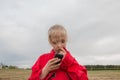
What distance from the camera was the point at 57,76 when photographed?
9.98ft

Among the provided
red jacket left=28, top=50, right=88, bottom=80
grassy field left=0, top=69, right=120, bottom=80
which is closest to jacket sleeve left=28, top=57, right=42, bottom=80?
red jacket left=28, top=50, right=88, bottom=80

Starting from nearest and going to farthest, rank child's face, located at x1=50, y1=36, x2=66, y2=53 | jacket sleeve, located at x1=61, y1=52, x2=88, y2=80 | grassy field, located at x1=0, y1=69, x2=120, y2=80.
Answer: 1. jacket sleeve, located at x1=61, y1=52, x2=88, y2=80
2. child's face, located at x1=50, y1=36, x2=66, y2=53
3. grassy field, located at x1=0, y1=69, x2=120, y2=80

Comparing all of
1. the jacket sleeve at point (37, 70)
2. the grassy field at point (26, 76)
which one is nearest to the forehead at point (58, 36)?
the jacket sleeve at point (37, 70)

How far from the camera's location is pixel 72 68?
301 centimetres

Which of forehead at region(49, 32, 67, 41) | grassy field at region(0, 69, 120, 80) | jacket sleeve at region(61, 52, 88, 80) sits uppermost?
forehead at region(49, 32, 67, 41)

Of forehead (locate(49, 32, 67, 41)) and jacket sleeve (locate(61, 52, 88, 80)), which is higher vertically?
forehead (locate(49, 32, 67, 41))

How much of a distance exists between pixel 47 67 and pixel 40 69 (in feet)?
0.60

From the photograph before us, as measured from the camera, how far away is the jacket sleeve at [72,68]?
294 centimetres

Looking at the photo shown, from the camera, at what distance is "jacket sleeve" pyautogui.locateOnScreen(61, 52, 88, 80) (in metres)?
2.94

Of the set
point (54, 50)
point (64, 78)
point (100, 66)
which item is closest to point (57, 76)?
point (64, 78)

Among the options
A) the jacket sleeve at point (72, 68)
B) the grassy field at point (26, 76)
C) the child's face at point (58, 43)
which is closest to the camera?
the jacket sleeve at point (72, 68)

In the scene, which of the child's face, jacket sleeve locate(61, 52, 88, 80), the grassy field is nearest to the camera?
jacket sleeve locate(61, 52, 88, 80)

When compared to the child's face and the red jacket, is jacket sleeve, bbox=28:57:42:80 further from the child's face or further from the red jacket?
the child's face

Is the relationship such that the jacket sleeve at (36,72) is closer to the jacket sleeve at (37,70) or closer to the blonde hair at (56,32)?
the jacket sleeve at (37,70)
